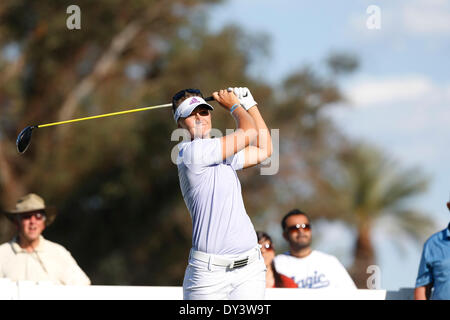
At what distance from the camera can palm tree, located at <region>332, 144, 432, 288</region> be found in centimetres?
1936

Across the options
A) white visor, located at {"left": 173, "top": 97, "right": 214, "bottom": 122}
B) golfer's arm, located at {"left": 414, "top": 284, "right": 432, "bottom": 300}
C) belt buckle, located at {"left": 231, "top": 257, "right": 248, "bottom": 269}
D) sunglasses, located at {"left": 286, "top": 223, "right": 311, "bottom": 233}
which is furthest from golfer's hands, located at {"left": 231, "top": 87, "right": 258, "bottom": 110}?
sunglasses, located at {"left": 286, "top": 223, "right": 311, "bottom": 233}

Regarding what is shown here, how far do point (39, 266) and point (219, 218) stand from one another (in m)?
3.13

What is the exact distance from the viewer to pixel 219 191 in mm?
4832

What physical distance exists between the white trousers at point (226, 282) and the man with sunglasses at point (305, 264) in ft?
8.87

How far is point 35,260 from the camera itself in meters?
7.42

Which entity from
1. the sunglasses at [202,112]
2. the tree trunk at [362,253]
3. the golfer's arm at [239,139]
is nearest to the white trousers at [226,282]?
the golfer's arm at [239,139]

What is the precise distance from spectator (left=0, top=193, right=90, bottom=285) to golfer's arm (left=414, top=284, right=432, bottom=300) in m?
2.88

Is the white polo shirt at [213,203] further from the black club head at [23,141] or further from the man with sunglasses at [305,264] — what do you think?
the man with sunglasses at [305,264]

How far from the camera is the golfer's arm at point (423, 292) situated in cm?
611

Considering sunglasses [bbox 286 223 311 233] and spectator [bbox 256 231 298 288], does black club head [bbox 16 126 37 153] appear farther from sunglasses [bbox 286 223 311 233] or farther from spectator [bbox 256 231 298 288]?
sunglasses [bbox 286 223 311 233]

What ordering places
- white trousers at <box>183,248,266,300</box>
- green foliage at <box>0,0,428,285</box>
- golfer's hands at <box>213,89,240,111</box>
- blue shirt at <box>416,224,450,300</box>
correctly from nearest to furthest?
white trousers at <box>183,248,266,300</box>
golfer's hands at <box>213,89,240,111</box>
blue shirt at <box>416,224,450,300</box>
green foliage at <box>0,0,428,285</box>

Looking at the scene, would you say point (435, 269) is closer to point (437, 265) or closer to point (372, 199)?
point (437, 265)
